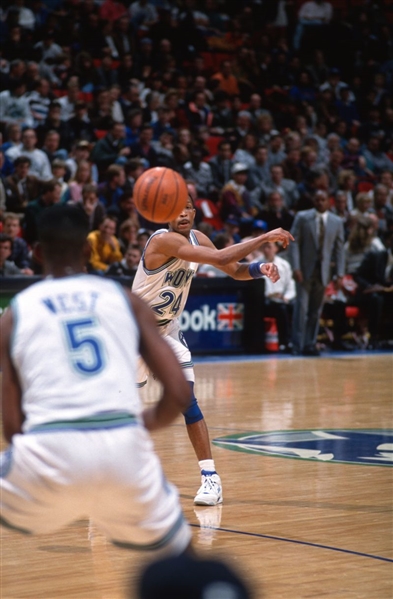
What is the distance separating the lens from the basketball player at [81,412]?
9.66 ft

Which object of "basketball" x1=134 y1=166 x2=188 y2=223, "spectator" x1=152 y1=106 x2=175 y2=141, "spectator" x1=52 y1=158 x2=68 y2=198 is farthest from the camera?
"spectator" x1=152 y1=106 x2=175 y2=141

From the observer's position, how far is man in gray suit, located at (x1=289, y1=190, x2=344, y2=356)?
14.6 m

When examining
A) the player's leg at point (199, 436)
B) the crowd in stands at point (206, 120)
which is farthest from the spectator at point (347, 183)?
the player's leg at point (199, 436)

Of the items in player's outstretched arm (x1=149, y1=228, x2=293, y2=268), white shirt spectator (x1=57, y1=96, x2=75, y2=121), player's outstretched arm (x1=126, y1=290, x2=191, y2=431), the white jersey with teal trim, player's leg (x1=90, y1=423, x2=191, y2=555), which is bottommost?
white shirt spectator (x1=57, y1=96, x2=75, y2=121)

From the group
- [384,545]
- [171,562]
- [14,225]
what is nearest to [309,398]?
[14,225]

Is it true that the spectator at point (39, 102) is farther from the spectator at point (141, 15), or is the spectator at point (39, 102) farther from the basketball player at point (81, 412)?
the basketball player at point (81, 412)

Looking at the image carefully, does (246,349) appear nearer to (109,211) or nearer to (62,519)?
(109,211)

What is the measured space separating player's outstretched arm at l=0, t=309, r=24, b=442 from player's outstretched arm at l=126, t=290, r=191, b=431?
1.24ft

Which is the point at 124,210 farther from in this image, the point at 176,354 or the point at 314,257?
the point at 176,354

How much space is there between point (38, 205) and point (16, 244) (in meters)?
0.65

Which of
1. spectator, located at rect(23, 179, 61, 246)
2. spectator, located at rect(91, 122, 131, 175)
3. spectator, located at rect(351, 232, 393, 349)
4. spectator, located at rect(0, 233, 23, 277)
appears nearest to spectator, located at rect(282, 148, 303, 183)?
spectator, located at rect(351, 232, 393, 349)

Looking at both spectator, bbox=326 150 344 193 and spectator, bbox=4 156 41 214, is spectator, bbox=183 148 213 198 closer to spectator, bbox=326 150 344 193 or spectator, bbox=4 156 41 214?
spectator, bbox=326 150 344 193

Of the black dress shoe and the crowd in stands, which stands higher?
the crowd in stands

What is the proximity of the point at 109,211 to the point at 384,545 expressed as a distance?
33.0 feet
